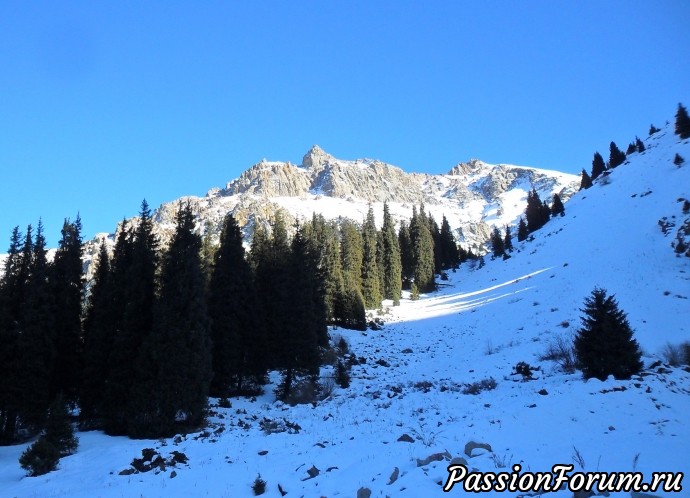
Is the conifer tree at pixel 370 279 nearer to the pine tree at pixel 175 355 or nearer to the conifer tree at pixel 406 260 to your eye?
the conifer tree at pixel 406 260

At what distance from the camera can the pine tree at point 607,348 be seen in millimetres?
13578

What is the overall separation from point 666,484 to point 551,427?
3.38 meters

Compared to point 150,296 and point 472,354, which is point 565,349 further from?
point 150,296

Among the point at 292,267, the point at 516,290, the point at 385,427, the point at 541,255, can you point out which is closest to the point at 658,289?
the point at 516,290

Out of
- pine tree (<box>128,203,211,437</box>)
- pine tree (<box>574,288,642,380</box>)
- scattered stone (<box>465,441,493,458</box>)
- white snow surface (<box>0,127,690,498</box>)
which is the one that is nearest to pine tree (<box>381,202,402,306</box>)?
white snow surface (<box>0,127,690,498</box>)

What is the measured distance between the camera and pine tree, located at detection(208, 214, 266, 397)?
26344 millimetres

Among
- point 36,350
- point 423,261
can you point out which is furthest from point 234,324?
point 423,261

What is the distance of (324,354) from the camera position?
1304 inches

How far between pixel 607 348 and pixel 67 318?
2781 cm

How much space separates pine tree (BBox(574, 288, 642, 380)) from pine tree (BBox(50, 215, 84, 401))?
25665 millimetres

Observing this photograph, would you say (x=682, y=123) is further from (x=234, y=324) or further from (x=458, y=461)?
(x=458, y=461)

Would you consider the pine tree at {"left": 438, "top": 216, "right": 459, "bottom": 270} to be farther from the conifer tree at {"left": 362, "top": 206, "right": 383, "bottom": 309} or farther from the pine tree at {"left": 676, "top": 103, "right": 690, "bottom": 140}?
the pine tree at {"left": 676, "top": 103, "right": 690, "bottom": 140}

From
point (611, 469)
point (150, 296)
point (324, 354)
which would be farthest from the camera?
point (324, 354)

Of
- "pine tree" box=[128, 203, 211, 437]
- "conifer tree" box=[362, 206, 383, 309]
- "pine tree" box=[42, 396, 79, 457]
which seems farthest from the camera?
"conifer tree" box=[362, 206, 383, 309]
